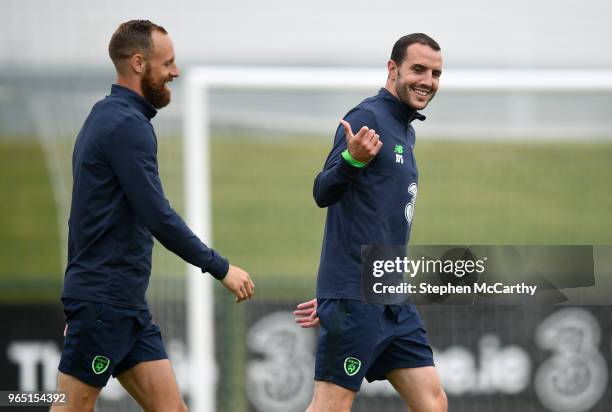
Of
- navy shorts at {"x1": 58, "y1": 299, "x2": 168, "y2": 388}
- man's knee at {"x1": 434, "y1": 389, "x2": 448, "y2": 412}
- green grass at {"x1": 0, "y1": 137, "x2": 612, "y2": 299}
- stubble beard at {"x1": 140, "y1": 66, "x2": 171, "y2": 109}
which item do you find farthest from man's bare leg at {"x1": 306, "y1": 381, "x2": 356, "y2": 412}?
green grass at {"x1": 0, "y1": 137, "x2": 612, "y2": 299}

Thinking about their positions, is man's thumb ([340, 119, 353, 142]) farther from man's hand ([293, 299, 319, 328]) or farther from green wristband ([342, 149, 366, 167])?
man's hand ([293, 299, 319, 328])

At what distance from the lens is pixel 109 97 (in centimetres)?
514

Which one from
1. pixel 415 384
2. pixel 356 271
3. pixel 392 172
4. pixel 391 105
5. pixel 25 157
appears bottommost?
pixel 415 384

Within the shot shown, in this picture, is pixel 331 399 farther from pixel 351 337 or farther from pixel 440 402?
pixel 440 402

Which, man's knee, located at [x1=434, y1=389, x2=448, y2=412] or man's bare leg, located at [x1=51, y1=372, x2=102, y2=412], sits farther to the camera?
man's knee, located at [x1=434, y1=389, x2=448, y2=412]

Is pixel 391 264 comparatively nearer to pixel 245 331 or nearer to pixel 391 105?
pixel 391 105

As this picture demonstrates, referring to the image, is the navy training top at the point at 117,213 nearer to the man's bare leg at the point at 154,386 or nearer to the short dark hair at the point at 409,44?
the man's bare leg at the point at 154,386

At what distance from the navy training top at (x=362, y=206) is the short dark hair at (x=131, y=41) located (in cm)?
99

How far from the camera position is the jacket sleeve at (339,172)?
16.8 ft

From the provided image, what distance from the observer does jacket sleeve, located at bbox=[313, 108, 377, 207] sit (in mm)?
5121

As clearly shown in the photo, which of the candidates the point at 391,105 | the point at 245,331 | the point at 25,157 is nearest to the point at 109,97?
the point at 391,105

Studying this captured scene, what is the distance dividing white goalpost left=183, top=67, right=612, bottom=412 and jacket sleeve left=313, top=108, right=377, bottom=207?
9.24ft

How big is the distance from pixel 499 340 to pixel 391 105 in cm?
409

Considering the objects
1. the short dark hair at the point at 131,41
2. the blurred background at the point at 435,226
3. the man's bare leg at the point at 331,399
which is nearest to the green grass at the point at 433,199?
the blurred background at the point at 435,226
